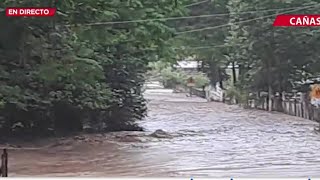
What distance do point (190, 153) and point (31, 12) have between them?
4.59 m

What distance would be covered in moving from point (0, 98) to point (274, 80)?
572 inches

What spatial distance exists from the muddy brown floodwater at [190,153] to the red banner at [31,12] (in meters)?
2.40

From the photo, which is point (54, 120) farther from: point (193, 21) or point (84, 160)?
point (193, 21)

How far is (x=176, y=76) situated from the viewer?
49344 millimetres

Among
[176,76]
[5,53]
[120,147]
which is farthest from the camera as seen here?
[176,76]

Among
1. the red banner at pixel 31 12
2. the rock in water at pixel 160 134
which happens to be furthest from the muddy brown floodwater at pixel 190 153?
the red banner at pixel 31 12

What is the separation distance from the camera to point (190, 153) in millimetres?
13586

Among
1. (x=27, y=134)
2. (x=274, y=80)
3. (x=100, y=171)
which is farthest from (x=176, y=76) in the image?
(x=100, y=171)

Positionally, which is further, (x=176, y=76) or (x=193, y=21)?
(x=176, y=76)

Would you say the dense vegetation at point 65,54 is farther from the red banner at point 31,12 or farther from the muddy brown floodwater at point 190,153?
the muddy brown floodwater at point 190,153

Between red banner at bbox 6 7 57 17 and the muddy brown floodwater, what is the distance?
94.6 inches

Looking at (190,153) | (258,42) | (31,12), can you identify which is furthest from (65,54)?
(258,42)

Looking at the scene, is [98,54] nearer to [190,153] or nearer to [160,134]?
[160,134]

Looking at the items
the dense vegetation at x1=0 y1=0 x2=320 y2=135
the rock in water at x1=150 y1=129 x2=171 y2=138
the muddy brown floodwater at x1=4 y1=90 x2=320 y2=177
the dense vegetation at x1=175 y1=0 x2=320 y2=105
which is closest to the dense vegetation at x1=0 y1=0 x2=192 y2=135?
the dense vegetation at x1=0 y1=0 x2=320 y2=135
